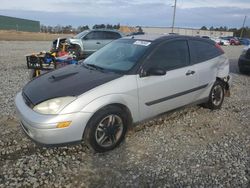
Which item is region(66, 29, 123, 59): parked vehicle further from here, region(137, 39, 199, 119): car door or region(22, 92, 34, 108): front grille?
region(22, 92, 34, 108): front grille

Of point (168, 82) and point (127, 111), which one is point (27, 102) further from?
point (168, 82)

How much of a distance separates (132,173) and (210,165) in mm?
1081

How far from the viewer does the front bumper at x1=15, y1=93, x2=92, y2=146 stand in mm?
2996

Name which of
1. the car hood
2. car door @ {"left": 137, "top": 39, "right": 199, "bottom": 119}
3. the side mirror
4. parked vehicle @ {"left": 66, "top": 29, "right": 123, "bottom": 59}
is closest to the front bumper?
the car hood

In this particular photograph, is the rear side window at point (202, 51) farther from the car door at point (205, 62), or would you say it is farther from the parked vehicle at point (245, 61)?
the parked vehicle at point (245, 61)

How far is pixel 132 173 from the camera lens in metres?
3.08

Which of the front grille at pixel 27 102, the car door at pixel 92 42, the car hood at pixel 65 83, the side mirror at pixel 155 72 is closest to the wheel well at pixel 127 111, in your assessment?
the car hood at pixel 65 83

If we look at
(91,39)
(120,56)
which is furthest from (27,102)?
(91,39)

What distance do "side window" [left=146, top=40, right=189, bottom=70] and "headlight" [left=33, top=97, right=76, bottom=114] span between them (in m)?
1.50

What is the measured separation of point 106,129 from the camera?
3467 millimetres

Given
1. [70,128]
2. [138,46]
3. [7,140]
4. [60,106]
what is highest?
[138,46]

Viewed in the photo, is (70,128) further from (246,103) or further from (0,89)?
(246,103)

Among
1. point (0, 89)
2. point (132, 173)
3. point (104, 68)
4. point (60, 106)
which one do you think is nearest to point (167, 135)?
point (132, 173)

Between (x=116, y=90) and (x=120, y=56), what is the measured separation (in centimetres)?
97
